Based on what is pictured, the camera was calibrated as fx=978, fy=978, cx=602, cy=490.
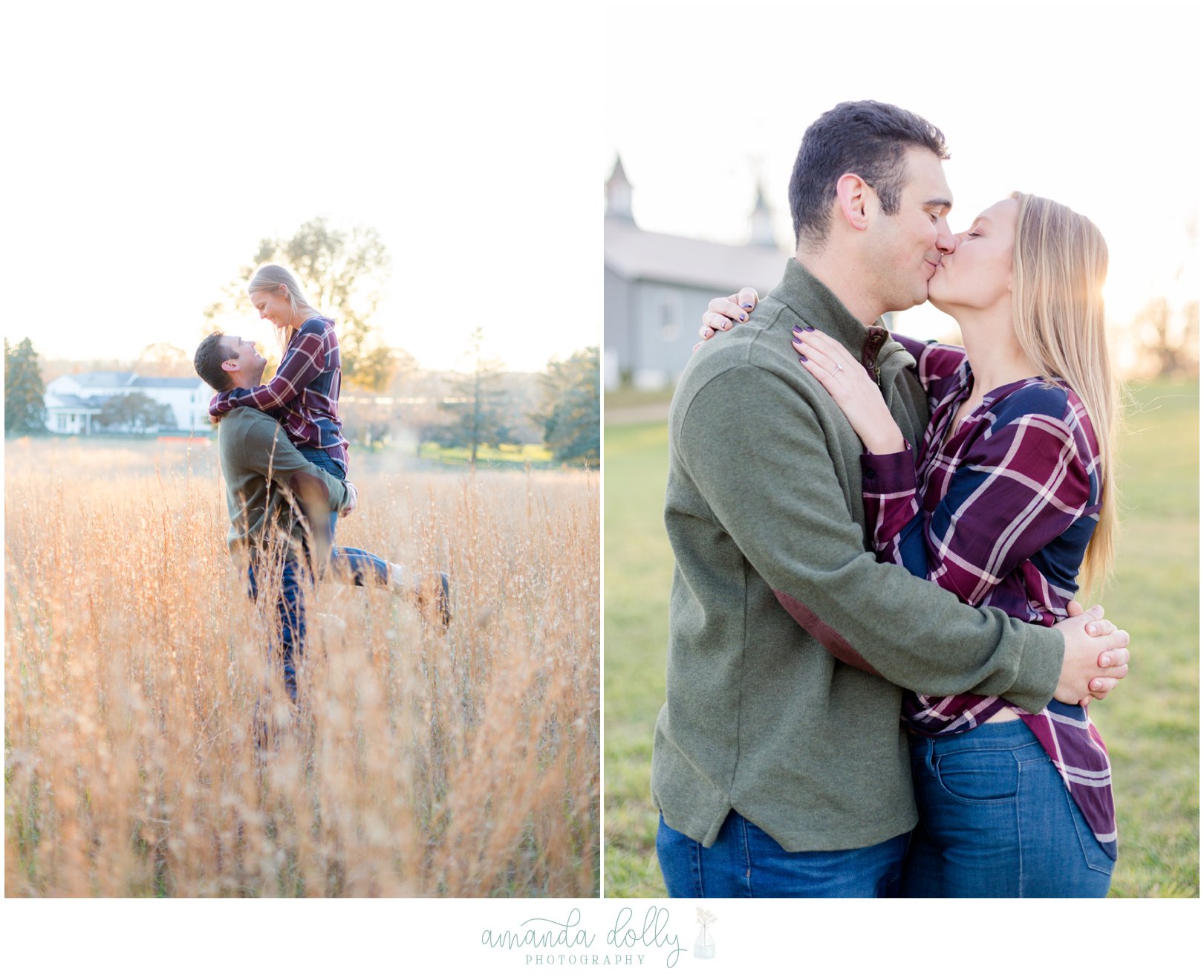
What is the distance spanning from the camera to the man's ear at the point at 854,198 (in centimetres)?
206

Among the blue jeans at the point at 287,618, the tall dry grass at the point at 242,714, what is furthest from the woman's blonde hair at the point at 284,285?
the blue jeans at the point at 287,618

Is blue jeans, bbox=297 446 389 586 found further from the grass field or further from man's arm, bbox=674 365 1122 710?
the grass field

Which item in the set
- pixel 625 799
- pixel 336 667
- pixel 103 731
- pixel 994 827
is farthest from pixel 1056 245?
pixel 625 799

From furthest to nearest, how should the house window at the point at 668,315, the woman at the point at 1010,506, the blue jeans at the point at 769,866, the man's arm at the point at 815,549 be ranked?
the house window at the point at 668,315 < the blue jeans at the point at 769,866 < the woman at the point at 1010,506 < the man's arm at the point at 815,549

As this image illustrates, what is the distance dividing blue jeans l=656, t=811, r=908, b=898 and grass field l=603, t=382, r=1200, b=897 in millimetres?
1016

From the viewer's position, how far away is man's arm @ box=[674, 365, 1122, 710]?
5.98 ft

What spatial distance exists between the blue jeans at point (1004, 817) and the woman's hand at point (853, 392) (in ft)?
2.08

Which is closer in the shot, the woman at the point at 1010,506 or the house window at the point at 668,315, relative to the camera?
the woman at the point at 1010,506

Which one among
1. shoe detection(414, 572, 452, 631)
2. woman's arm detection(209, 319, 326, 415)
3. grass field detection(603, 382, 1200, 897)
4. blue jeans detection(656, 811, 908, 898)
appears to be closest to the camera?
blue jeans detection(656, 811, 908, 898)

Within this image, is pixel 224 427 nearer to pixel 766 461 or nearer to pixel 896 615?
pixel 766 461

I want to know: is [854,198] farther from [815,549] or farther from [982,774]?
[982,774]

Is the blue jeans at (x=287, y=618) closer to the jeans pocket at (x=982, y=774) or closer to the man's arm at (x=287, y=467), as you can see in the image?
the man's arm at (x=287, y=467)

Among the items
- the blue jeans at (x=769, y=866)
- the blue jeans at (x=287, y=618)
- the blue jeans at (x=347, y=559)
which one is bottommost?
the blue jeans at (x=769, y=866)
